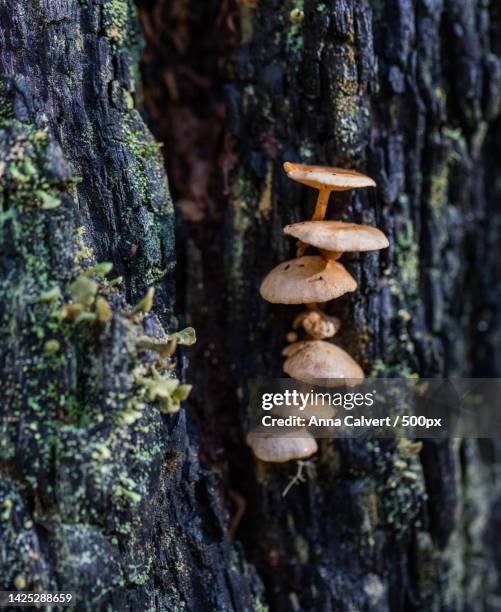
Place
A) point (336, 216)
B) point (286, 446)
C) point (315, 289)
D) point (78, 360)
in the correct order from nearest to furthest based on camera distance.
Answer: point (78, 360)
point (315, 289)
point (286, 446)
point (336, 216)

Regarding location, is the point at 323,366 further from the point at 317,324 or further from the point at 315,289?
the point at 315,289

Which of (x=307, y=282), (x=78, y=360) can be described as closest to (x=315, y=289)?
(x=307, y=282)

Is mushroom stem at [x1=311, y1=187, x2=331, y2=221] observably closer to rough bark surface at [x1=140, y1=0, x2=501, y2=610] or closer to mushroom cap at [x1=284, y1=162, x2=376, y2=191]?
mushroom cap at [x1=284, y1=162, x2=376, y2=191]

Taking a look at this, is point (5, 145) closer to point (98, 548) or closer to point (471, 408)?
point (98, 548)

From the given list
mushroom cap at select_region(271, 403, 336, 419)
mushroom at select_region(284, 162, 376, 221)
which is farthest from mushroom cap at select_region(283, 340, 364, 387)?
mushroom at select_region(284, 162, 376, 221)

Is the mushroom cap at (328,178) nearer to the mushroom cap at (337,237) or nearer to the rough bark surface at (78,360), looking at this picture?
the mushroom cap at (337,237)
